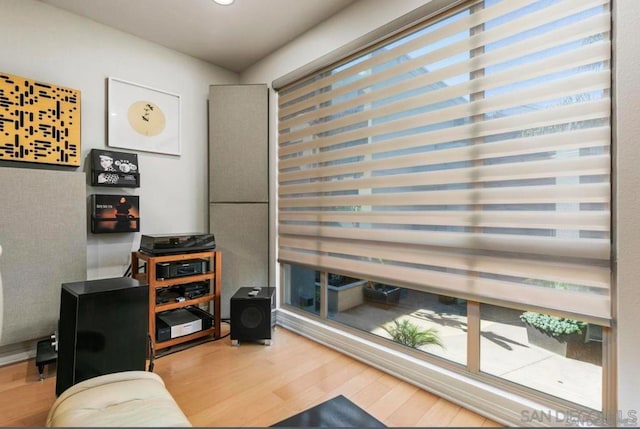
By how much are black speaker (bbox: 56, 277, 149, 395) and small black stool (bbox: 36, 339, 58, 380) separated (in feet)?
1.15

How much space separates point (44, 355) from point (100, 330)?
737 millimetres

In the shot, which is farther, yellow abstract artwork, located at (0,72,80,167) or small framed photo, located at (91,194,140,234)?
small framed photo, located at (91,194,140,234)

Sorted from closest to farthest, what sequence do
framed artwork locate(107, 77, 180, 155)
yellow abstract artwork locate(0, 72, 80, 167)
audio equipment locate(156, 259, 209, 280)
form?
yellow abstract artwork locate(0, 72, 80, 167) → audio equipment locate(156, 259, 209, 280) → framed artwork locate(107, 77, 180, 155)

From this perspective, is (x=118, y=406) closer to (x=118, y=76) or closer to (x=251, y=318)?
(x=251, y=318)

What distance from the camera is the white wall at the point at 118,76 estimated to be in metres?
2.27

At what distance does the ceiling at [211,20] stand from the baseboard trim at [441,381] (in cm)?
246

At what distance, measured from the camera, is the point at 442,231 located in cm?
186

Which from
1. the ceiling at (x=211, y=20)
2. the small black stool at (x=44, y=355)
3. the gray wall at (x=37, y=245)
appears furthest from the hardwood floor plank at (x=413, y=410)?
the ceiling at (x=211, y=20)

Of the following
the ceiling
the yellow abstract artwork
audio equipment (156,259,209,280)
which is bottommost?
audio equipment (156,259,209,280)

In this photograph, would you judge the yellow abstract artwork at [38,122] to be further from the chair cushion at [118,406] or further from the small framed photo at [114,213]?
the chair cushion at [118,406]

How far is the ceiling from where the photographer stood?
2.32 metres

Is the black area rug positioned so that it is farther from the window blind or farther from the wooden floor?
the window blind

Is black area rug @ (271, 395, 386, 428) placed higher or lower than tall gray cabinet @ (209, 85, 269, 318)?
lower

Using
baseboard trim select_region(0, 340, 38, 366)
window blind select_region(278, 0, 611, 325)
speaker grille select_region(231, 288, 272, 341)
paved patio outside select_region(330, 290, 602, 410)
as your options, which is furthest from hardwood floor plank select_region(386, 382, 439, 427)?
baseboard trim select_region(0, 340, 38, 366)
